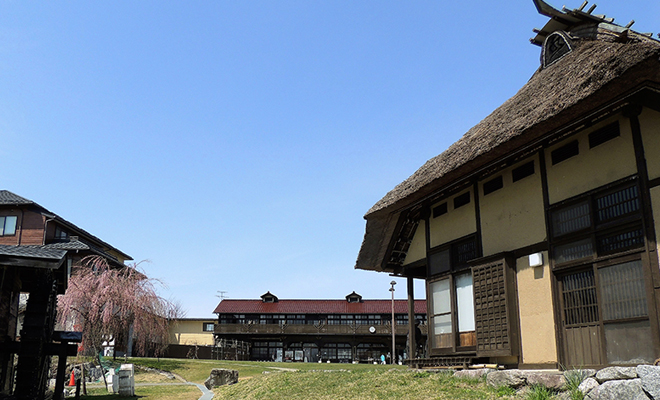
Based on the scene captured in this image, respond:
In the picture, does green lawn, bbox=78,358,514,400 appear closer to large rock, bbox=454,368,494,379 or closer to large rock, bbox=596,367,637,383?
large rock, bbox=454,368,494,379

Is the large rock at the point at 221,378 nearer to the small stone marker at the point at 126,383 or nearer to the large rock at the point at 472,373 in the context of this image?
the small stone marker at the point at 126,383

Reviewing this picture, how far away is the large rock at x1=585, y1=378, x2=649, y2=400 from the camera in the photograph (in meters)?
7.74

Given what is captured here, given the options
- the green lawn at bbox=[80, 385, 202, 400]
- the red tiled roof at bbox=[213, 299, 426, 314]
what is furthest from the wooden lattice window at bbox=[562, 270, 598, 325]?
the red tiled roof at bbox=[213, 299, 426, 314]

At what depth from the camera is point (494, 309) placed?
38.2 ft

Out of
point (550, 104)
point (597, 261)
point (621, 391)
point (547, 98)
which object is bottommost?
point (621, 391)

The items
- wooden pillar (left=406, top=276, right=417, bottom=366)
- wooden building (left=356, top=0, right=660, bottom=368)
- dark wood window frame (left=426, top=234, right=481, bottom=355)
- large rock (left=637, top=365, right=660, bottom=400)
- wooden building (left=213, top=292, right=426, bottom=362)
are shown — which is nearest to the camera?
large rock (left=637, top=365, right=660, bottom=400)

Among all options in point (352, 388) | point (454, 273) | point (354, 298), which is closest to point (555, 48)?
point (454, 273)

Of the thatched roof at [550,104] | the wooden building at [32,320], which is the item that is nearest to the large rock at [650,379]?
the thatched roof at [550,104]

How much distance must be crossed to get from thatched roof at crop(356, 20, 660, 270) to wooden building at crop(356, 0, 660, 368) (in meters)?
0.03

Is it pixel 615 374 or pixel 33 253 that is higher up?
pixel 33 253

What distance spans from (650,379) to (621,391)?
1.50ft

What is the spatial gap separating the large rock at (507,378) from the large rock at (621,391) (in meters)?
1.53

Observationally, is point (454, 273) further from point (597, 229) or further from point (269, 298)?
point (269, 298)

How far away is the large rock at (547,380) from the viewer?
901 cm
